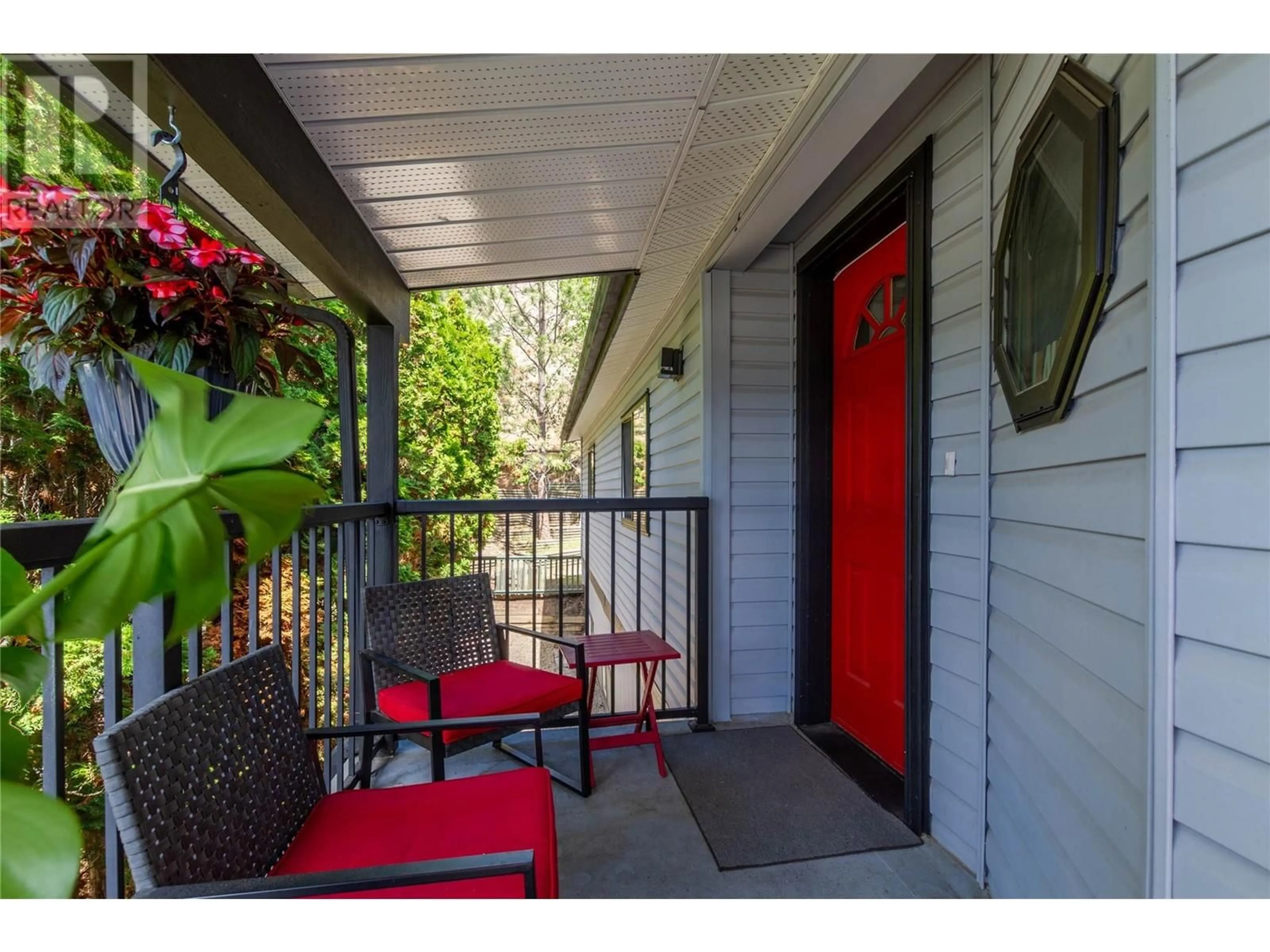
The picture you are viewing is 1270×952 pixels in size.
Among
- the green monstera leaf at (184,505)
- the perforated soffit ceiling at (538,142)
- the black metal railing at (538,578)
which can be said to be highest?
the perforated soffit ceiling at (538,142)

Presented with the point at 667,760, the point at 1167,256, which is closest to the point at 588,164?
the point at 1167,256

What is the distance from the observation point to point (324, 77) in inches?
56.6

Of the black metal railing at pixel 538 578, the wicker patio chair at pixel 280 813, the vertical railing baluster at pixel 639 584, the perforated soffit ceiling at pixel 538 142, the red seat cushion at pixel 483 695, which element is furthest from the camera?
the black metal railing at pixel 538 578

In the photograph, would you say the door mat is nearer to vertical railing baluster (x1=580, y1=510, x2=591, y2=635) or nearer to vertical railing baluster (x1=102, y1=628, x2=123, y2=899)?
vertical railing baluster (x1=580, y1=510, x2=591, y2=635)

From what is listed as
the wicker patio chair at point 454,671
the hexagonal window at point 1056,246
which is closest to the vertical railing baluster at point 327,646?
the wicker patio chair at point 454,671

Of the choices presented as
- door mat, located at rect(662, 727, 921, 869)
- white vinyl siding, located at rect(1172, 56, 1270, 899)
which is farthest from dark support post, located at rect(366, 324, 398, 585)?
white vinyl siding, located at rect(1172, 56, 1270, 899)

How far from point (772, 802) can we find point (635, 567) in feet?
11.5

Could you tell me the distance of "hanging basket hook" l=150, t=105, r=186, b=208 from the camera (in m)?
1.19

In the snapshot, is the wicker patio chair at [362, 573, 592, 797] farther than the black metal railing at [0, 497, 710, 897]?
Yes

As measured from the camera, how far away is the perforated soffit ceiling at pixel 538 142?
1484mm

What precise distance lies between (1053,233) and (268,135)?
6.26 ft

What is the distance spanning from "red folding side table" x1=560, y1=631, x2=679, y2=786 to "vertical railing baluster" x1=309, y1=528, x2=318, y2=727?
923mm

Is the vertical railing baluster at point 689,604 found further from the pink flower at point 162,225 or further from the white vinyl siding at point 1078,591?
the pink flower at point 162,225

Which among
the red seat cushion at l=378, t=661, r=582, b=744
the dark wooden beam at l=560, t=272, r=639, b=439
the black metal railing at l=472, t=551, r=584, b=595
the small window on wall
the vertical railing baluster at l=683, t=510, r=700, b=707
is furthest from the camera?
the black metal railing at l=472, t=551, r=584, b=595
